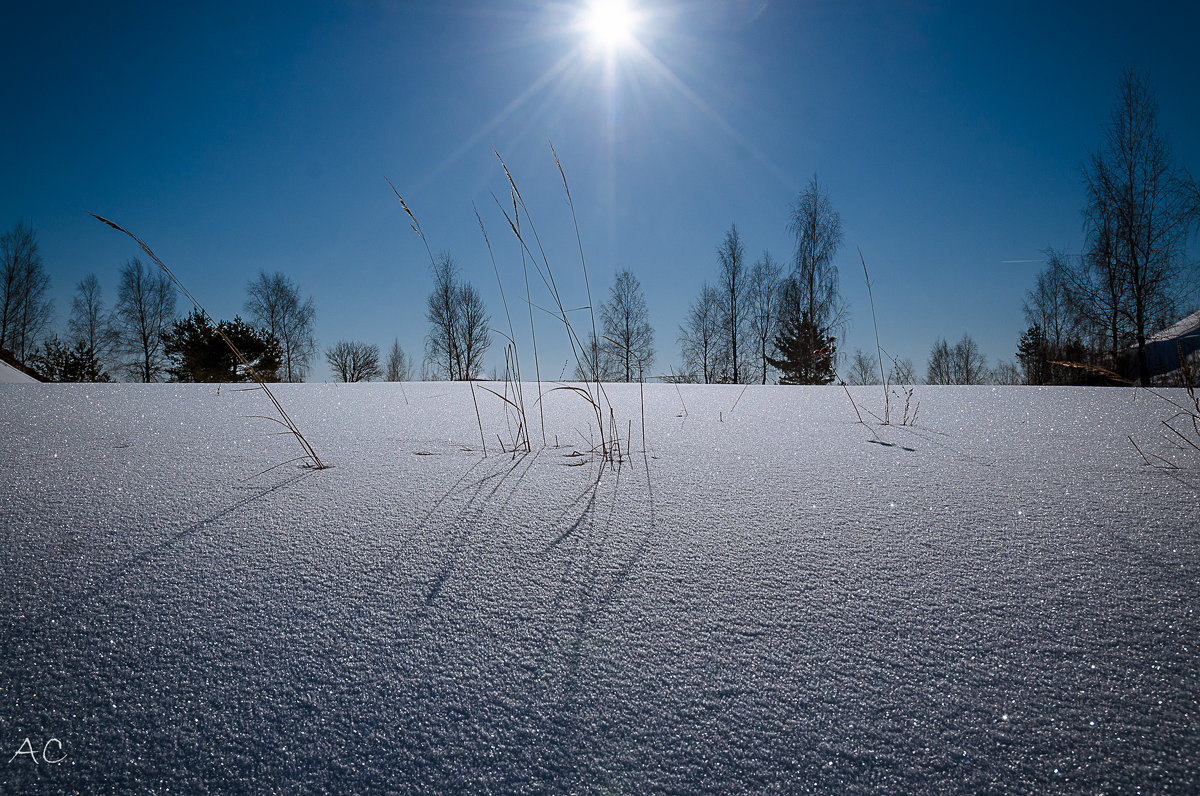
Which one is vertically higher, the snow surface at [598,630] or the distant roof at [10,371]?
the distant roof at [10,371]

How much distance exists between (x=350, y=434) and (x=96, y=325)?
24377 millimetres

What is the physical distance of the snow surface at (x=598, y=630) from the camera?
33cm

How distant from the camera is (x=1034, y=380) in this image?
307 inches

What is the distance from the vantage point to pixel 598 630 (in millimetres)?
459

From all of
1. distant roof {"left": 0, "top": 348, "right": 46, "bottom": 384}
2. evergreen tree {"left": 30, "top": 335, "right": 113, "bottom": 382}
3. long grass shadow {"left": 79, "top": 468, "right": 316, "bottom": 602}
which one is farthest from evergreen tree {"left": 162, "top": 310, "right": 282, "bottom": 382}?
long grass shadow {"left": 79, "top": 468, "right": 316, "bottom": 602}

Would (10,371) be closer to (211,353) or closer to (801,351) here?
(211,353)

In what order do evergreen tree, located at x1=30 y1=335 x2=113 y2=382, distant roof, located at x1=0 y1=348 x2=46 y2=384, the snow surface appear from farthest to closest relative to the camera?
evergreen tree, located at x1=30 y1=335 x2=113 y2=382 → distant roof, located at x1=0 y1=348 x2=46 y2=384 → the snow surface

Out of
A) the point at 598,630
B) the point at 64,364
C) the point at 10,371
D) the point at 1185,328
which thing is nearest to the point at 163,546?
the point at 598,630

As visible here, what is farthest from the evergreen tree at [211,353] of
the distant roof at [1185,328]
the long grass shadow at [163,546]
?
the distant roof at [1185,328]

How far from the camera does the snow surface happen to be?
13.1 inches

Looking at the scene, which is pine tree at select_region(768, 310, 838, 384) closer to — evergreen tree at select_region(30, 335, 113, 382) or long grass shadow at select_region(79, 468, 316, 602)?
long grass shadow at select_region(79, 468, 316, 602)

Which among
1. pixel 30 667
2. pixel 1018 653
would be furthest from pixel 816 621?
pixel 30 667

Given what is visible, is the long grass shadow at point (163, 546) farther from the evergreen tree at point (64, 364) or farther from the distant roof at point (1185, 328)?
the distant roof at point (1185, 328)

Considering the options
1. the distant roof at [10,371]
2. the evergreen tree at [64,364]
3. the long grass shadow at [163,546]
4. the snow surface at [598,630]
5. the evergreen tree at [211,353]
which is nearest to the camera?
the snow surface at [598,630]
